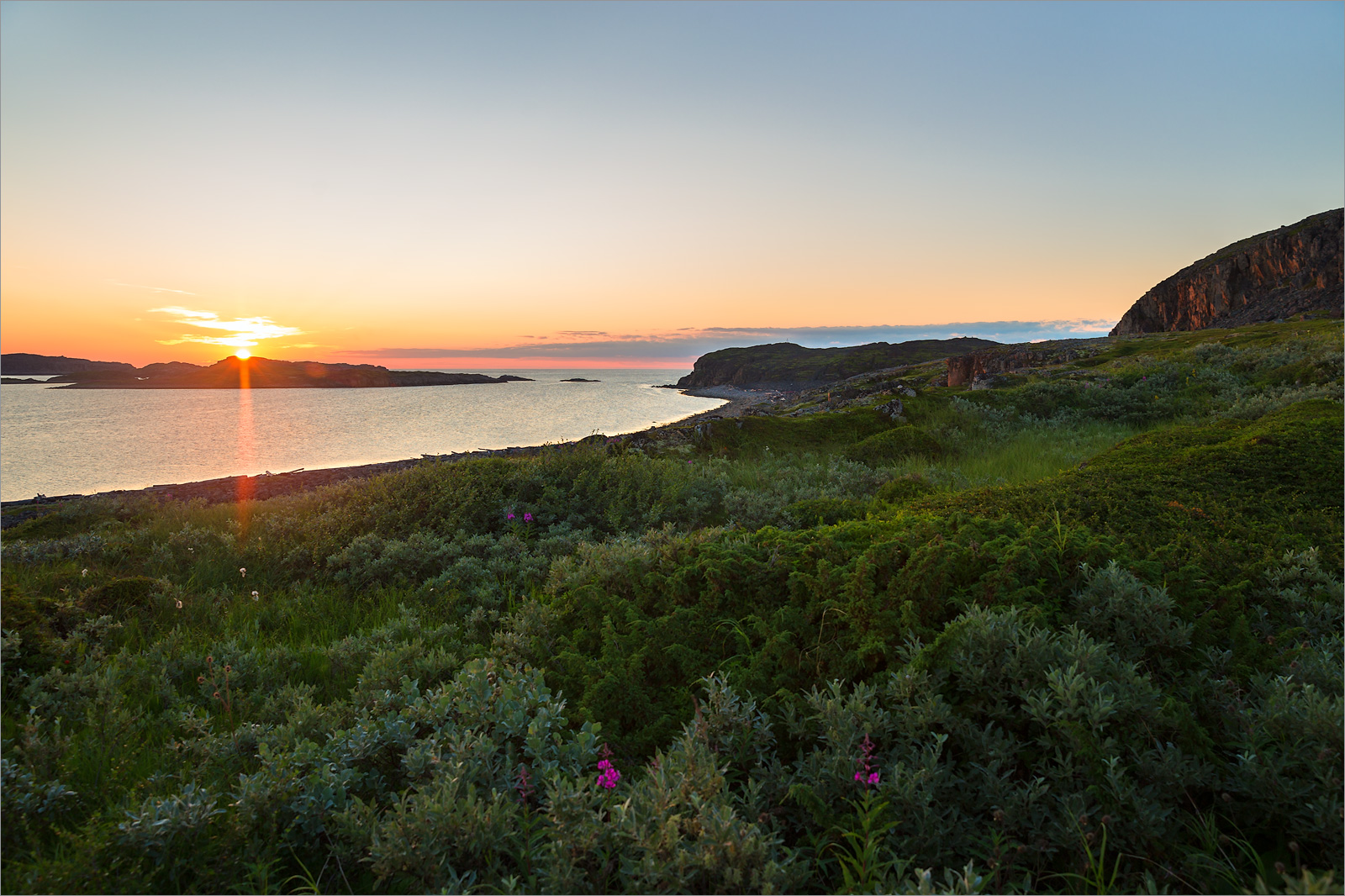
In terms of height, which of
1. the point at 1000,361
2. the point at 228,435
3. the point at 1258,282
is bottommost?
the point at 228,435

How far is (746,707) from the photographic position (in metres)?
3.18

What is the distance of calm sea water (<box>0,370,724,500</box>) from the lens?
29.1m

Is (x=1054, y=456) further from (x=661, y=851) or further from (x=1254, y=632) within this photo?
(x=661, y=851)

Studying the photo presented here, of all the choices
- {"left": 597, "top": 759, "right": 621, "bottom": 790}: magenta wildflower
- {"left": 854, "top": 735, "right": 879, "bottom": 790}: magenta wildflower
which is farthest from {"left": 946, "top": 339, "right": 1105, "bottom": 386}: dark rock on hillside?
{"left": 597, "top": 759, "right": 621, "bottom": 790}: magenta wildflower

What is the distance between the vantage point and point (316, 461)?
35.5 metres

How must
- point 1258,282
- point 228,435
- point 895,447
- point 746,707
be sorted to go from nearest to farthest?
point 746,707 < point 895,447 < point 228,435 < point 1258,282

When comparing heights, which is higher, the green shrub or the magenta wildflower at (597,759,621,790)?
the green shrub

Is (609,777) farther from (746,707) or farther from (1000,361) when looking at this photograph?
(1000,361)

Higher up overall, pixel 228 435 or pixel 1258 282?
pixel 1258 282

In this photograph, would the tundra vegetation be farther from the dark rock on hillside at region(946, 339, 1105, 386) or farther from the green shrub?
the dark rock on hillside at region(946, 339, 1105, 386)

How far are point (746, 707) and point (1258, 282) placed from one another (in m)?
162

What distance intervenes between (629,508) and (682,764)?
6719 millimetres

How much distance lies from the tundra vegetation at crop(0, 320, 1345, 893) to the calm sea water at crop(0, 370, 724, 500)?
8.55 m

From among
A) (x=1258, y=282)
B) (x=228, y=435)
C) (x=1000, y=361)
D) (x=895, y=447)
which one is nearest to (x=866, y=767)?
(x=895, y=447)
